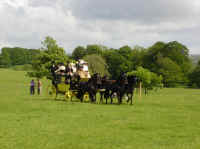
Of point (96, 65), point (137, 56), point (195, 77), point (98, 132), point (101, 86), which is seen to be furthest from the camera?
point (137, 56)

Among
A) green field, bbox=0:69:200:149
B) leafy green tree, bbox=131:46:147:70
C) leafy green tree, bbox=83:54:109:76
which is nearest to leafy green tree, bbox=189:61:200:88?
leafy green tree, bbox=131:46:147:70

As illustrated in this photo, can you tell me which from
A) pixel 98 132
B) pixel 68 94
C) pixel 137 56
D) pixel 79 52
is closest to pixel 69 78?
pixel 68 94

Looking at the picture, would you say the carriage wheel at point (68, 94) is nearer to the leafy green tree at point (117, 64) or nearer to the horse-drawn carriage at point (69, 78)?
the horse-drawn carriage at point (69, 78)

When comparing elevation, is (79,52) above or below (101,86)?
above

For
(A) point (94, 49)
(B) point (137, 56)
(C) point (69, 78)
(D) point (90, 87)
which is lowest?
(D) point (90, 87)

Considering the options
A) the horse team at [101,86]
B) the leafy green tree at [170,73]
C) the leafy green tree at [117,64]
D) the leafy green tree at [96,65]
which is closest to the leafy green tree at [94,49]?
the leafy green tree at [117,64]

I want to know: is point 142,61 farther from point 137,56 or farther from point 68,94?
point 68,94

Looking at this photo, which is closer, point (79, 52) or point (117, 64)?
point (117, 64)

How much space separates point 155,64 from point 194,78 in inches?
356

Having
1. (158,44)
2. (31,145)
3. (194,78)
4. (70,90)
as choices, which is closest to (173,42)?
(158,44)

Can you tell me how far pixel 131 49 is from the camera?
3519 inches

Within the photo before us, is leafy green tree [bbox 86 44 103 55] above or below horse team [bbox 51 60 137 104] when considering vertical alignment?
above

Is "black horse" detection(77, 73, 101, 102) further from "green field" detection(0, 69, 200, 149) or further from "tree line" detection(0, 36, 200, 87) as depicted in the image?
"tree line" detection(0, 36, 200, 87)

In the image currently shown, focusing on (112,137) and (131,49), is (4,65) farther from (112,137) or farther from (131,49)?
(112,137)
